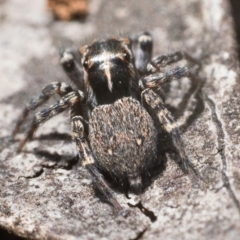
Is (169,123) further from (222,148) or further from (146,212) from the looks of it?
(146,212)

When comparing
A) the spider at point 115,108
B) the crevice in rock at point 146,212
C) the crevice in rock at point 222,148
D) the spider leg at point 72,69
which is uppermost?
the spider leg at point 72,69

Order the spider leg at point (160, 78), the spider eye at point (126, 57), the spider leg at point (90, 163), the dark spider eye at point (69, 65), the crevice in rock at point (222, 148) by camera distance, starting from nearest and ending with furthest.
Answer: the crevice in rock at point (222, 148)
the spider leg at point (90, 163)
the spider leg at point (160, 78)
the spider eye at point (126, 57)
the dark spider eye at point (69, 65)

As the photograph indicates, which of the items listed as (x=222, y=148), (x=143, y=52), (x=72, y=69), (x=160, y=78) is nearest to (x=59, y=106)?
(x=72, y=69)

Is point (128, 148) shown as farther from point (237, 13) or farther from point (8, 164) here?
point (237, 13)

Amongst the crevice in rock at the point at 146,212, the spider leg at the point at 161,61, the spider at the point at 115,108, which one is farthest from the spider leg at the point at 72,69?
the crevice in rock at the point at 146,212

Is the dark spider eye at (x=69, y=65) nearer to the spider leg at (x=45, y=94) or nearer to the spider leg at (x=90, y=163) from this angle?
the spider leg at (x=45, y=94)

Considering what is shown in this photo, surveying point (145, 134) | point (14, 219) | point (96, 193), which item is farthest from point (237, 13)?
point (14, 219)
